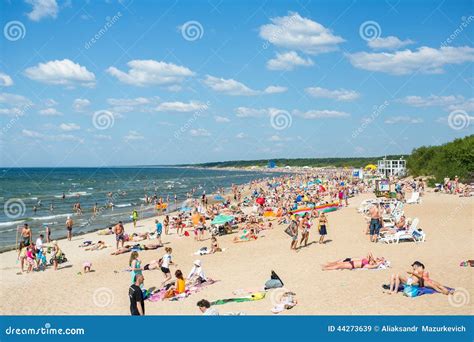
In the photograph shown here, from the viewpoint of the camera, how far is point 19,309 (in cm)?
1074

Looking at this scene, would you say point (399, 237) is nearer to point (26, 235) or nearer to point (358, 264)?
point (358, 264)

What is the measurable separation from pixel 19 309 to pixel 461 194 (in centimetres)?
2731

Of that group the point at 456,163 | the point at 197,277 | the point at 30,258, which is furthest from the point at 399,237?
the point at 456,163

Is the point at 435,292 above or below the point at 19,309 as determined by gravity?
above

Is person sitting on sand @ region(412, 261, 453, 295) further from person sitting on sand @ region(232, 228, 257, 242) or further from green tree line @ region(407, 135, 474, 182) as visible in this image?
green tree line @ region(407, 135, 474, 182)

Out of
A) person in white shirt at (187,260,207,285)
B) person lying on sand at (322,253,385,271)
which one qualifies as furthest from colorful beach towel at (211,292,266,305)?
person lying on sand at (322,253,385,271)

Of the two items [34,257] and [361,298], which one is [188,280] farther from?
[34,257]

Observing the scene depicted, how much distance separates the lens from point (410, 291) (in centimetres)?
923

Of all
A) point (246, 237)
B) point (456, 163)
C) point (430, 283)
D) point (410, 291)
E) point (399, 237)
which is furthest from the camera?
point (456, 163)

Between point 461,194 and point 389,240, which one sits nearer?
point 389,240
